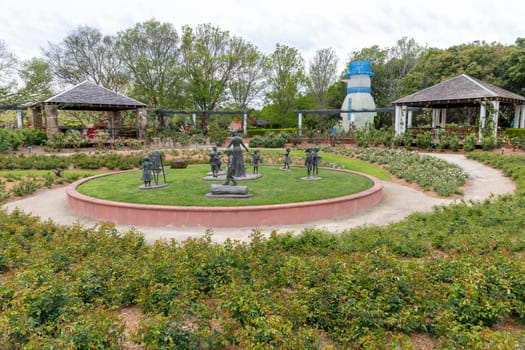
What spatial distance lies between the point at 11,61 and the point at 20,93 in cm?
402

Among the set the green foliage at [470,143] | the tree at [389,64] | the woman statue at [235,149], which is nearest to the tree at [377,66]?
the tree at [389,64]

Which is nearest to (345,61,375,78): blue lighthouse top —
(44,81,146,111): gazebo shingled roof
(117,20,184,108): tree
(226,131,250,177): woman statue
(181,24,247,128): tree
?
(181,24,247,128): tree

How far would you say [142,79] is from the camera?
42625 mm

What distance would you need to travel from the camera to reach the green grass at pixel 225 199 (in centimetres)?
1030

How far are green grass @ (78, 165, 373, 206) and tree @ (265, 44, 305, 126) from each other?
3434cm

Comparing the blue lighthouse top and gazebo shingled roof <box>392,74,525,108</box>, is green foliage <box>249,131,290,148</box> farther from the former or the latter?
the blue lighthouse top

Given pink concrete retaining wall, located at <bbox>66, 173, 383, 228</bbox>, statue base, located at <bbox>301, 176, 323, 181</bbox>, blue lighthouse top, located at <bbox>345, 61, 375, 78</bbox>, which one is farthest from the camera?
blue lighthouse top, located at <bbox>345, 61, 375, 78</bbox>

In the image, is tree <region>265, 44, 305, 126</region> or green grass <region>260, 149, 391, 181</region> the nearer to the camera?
green grass <region>260, 149, 391, 181</region>

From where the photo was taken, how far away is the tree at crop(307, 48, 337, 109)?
5153 centimetres

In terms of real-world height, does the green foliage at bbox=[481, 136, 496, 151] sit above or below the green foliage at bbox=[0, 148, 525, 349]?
above

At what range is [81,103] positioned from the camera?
29953 mm

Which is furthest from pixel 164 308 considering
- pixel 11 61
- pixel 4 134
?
pixel 11 61

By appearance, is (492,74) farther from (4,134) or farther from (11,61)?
(11,61)

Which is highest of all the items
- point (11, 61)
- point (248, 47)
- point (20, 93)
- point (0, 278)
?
point (248, 47)
